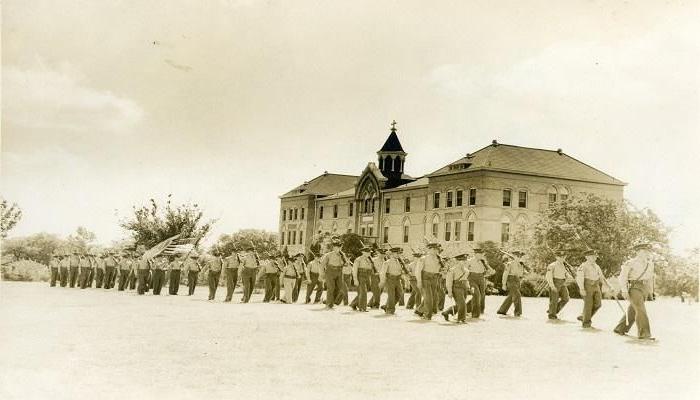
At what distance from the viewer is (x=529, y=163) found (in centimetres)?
4697

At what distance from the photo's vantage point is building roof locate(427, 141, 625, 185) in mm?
45625

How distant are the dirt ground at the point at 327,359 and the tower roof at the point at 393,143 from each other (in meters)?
49.5

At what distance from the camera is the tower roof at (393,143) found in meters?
64.6

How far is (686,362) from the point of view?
10.2 meters

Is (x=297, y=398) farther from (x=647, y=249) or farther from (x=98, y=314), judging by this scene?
(x=98, y=314)

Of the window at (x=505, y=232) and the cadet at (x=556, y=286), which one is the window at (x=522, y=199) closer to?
the window at (x=505, y=232)

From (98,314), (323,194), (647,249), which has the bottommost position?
(98,314)

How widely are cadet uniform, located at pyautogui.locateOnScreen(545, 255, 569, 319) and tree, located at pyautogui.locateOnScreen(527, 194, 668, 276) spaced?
36.5 ft

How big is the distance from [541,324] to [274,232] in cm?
7143

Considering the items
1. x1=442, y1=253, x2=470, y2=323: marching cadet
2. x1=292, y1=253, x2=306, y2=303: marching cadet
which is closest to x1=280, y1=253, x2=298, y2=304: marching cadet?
x1=292, y1=253, x2=306, y2=303: marching cadet

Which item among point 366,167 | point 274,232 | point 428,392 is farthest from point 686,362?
point 274,232

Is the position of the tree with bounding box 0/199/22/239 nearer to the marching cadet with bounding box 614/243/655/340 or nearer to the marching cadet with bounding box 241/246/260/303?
the marching cadet with bounding box 241/246/260/303

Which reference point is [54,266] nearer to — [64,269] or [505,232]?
[64,269]

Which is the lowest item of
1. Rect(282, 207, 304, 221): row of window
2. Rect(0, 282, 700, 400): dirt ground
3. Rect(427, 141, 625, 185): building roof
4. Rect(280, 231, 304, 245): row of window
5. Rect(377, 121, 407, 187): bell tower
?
Rect(0, 282, 700, 400): dirt ground
